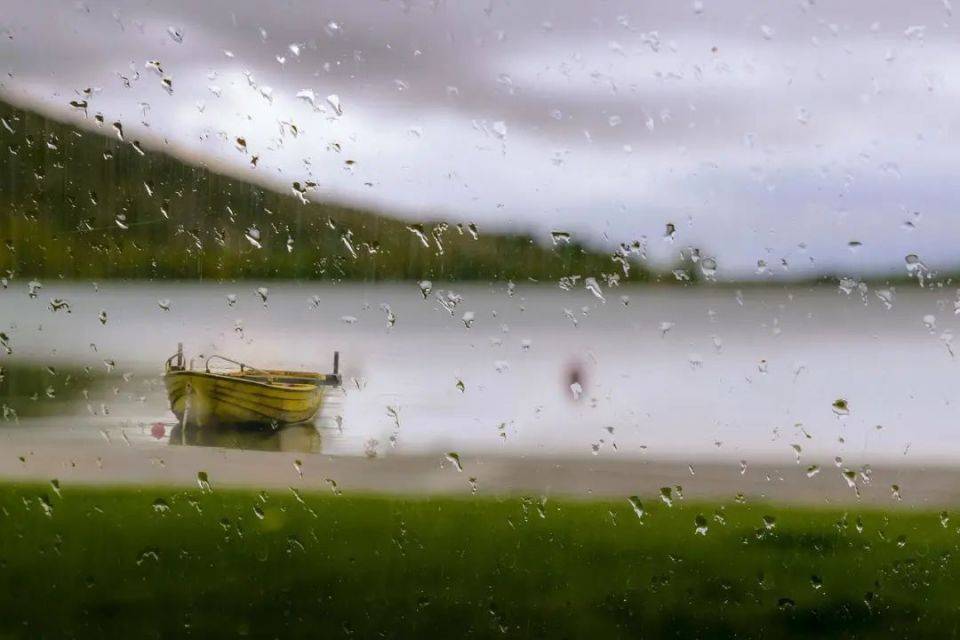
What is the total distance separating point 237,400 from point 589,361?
1.02 m

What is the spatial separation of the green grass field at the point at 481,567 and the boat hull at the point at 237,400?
0.23 m

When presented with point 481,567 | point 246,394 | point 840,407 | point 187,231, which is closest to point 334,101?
point 187,231

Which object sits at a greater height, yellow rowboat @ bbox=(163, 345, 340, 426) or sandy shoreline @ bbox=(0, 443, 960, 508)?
yellow rowboat @ bbox=(163, 345, 340, 426)

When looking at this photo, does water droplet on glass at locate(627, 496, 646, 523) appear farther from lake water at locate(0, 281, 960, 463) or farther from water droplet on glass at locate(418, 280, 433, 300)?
water droplet on glass at locate(418, 280, 433, 300)

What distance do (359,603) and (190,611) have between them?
19.9 inches

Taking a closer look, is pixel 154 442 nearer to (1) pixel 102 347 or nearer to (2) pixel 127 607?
(1) pixel 102 347

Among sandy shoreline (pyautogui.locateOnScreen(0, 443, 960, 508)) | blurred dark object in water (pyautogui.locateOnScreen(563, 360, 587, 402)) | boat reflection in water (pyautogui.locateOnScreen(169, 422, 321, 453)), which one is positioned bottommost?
sandy shoreline (pyautogui.locateOnScreen(0, 443, 960, 508))

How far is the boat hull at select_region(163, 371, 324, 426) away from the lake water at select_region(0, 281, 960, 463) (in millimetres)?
57

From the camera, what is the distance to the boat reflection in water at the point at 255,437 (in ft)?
8.83

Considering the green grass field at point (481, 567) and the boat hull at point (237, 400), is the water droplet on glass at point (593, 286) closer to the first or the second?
the green grass field at point (481, 567)

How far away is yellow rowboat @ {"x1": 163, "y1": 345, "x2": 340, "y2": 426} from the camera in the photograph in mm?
2670

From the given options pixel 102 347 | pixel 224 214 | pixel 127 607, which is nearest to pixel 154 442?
pixel 102 347

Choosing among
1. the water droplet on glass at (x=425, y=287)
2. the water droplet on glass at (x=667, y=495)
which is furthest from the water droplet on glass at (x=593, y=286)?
the water droplet on glass at (x=667, y=495)

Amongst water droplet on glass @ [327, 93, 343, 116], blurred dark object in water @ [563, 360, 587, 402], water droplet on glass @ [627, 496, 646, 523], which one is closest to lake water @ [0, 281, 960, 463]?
Answer: blurred dark object in water @ [563, 360, 587, 402]
